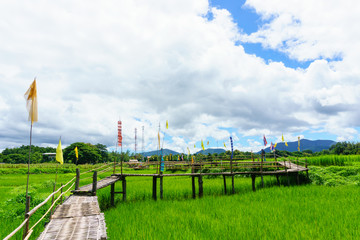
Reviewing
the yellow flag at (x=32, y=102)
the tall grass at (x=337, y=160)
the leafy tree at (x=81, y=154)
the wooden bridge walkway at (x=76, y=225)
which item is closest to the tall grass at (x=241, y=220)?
the wooden bridge walkway at (x=76, y=225)

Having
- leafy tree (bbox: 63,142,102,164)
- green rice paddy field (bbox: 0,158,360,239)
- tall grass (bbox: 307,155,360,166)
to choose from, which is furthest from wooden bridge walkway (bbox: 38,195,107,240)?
leafy tree (bbox: 63,142,102,164)

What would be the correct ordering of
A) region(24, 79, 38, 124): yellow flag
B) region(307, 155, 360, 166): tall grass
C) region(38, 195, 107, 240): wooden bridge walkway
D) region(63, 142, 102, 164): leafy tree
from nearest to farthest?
region(38, 195, 107, 240): wooden bridge walkway < region(24, 79, 38, 124): yellow flag < region(307, 155, 360, 166): tall grass < region(63, 142, 102, 164): leafy tree

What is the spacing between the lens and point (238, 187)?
59.4 ft

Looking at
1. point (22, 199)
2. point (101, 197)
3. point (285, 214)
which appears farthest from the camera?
point (101, 197)

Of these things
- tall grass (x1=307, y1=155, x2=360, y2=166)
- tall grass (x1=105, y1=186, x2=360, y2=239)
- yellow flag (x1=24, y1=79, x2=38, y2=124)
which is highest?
yellow flag (x1=24, y1=79, x2=38, y2=124)

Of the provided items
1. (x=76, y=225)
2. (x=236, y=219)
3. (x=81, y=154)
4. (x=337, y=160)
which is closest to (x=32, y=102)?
(x=76, y=225)

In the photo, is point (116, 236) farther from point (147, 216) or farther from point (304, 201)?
point (304, 201)

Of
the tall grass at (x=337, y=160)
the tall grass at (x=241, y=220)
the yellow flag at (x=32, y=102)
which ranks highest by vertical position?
the yellow flag at (x=32, y=102)

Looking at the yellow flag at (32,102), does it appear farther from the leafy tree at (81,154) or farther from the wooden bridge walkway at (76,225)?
the leafy tree at (81,154)

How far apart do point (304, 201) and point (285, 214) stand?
312 centimetres

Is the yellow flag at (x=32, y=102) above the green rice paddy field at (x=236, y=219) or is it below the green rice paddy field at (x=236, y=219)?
above

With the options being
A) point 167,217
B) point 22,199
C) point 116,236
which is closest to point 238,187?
point 167,217

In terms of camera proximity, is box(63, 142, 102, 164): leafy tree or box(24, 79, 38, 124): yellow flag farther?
box(63, 142, 102, 164): leafy tree

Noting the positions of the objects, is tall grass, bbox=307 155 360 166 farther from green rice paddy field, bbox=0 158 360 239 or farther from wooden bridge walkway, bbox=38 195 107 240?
wooden bridge walkway, bbox=38 195 107 240
